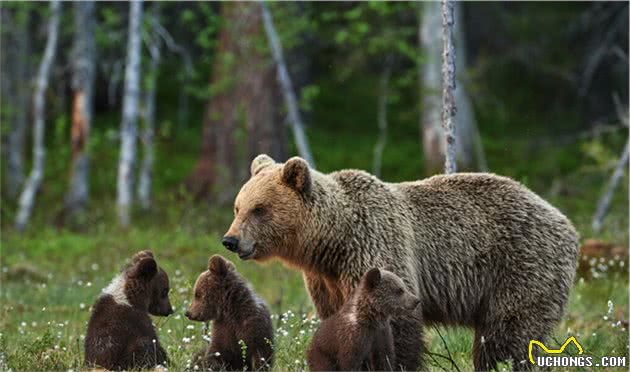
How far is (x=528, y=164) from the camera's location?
28.6 metres

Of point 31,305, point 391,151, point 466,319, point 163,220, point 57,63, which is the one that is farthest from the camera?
point 57,63

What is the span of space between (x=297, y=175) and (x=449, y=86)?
287cm

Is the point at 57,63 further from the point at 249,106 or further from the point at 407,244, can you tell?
the point at 407,244

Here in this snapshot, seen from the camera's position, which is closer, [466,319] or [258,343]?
[258,343]

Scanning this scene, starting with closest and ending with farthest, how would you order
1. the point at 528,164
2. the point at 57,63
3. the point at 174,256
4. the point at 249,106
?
the point at 174,256 < the point at 249,106 < the point at 528,164 < the point at 57,63

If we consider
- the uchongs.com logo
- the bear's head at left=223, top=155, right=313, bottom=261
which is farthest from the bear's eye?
the uchongs.com logo

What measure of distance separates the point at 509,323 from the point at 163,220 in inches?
459

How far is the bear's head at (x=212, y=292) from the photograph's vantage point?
7316 millimetres

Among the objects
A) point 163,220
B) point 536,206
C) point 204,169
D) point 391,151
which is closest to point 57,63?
point 391,151

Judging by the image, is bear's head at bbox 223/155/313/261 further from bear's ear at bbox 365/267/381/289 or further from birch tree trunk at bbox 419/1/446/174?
birch tree trunk at bbox 419/1/446/174

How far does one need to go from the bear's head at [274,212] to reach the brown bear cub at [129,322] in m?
0.77

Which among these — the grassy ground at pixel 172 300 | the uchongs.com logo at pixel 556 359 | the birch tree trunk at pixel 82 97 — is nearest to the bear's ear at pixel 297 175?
the grassy ground at pixel 172 300

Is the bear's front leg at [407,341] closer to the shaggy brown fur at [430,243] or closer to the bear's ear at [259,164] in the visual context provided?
the shaggy brown fur at [430,243]

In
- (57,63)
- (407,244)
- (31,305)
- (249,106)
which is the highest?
(57,63)
